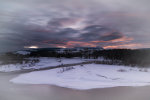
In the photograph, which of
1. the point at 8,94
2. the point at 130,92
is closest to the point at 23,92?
the point at 8,94

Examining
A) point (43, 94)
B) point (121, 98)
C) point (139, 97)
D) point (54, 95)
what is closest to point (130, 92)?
point (139, 97)

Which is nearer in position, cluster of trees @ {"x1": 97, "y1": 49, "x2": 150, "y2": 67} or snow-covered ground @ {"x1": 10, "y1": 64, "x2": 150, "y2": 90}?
snow-covered ground @ {"x1": 10, "y1": 64, "x2": 150, "y2": 90}

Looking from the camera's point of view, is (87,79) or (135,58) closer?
(87,79)

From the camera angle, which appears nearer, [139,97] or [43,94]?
[139,97]

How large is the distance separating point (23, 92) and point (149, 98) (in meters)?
7.75

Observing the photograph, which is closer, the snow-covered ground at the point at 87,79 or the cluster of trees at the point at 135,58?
the snow-covered ground at the point at 87,79

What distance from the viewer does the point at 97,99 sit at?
5.58 metres

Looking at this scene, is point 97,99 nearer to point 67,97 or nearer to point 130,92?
point 67,97

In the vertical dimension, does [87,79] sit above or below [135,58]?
below

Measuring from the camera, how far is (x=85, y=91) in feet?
22.1

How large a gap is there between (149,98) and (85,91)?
12.2 feet

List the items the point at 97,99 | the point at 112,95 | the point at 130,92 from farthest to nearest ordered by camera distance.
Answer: the point at 130,92 → the point at 112,95 → the point at 97,99

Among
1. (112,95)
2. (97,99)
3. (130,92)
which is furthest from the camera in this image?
(130,92)

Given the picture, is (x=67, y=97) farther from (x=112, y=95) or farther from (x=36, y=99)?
(x=112, y=95)
